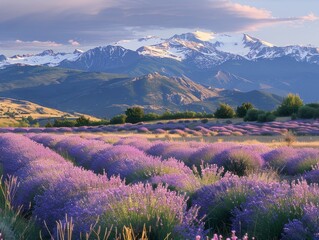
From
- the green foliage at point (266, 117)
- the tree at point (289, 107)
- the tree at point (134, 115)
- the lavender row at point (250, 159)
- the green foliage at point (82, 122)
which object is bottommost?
the green foliage at point (82, 122)

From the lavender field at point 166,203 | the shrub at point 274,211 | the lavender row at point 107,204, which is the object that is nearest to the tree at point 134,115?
the lavender field at point 166,203

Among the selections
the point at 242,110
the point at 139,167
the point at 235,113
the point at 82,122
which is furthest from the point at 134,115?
the point at 139,167

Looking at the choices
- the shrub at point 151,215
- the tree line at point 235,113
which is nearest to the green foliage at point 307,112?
the tree line at point 235,113

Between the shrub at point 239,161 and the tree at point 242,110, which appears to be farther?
the tree at point 242,110

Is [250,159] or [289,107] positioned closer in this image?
[250,159]

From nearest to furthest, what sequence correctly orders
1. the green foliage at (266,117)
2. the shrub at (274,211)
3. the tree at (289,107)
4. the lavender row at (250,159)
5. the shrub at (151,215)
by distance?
the shrub at (151,215)
the shrub at (274,211)
the lavender row at (250,159)
the green foliage at (266,117)
the tree at (289,107)

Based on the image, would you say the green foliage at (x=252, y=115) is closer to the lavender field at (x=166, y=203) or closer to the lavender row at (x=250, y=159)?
the lavender row at (x=250, y=159)

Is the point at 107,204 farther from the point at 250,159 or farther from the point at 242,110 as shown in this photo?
the point at 242,110

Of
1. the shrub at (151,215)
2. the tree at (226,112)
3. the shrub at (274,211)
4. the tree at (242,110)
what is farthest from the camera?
the tree at (226,112)

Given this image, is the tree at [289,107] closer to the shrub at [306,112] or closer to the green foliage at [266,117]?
the shrub at [306,112]

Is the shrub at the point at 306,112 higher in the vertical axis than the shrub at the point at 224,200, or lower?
lower

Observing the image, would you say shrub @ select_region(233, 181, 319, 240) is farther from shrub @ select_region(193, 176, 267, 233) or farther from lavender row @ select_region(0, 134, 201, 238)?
lavender row @ select_region(0, 134, 201, 238)

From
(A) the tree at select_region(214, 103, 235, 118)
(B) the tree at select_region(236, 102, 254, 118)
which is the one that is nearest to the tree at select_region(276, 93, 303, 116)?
(B) the tree at select_region(236, 102, 254, 118)

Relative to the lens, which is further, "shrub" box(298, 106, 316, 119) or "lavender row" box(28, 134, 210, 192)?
"shrub" box(298, 106, 316, 119)
